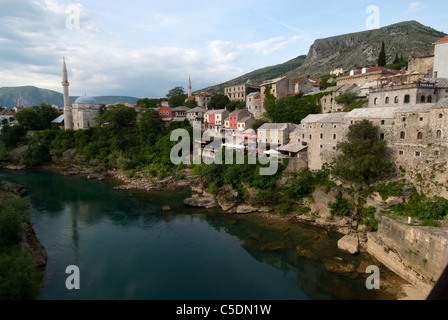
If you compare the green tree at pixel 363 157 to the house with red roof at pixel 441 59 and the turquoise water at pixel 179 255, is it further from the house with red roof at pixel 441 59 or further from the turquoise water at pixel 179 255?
the house with red roof at pixel 441 59

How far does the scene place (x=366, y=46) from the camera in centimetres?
6738

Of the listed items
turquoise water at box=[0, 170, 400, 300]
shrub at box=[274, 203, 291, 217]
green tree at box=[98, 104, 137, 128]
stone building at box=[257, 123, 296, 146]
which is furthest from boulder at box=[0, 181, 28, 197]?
stone building at box=[257, 123, 296, 146]

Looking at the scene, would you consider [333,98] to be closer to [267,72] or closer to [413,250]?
[413,250]

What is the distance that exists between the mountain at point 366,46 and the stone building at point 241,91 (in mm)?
25576

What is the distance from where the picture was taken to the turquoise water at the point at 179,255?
36.1ft

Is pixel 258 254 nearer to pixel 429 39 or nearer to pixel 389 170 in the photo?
pixel 389 170

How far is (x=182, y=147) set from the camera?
1227 inches

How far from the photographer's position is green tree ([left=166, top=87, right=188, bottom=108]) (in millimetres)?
45719

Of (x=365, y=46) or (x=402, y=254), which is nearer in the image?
(x=402, y=254)

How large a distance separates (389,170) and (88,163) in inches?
1270

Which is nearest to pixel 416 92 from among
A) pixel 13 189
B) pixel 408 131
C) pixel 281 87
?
pixel 408 131

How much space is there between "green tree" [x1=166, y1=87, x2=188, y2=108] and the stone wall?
3863 cm

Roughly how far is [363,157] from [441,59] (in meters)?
13.2
